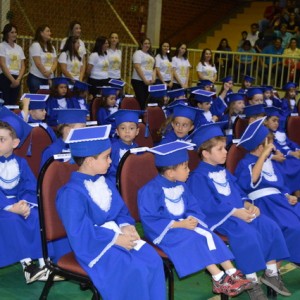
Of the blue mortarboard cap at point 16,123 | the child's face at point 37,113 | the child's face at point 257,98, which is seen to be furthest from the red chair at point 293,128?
the blue mortarboard cap at point 16,123

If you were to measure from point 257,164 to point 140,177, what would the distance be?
947 mm

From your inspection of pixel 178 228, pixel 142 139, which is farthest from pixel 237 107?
pixel 178 228

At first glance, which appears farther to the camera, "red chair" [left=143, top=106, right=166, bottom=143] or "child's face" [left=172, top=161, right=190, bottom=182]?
"red chair" [left=143, top=106, right=166, bottom=143]

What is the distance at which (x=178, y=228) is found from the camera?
375 cm

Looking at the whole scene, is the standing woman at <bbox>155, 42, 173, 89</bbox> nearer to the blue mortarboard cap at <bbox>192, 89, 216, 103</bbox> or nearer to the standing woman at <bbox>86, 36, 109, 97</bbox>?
the standing woman at <bbox>86, 36, 109, 97</bbox>

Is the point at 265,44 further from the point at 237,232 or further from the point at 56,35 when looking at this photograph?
the point at 237,232

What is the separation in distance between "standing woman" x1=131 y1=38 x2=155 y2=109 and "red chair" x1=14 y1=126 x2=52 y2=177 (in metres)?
4.83

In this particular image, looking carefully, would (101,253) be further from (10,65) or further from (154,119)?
(10,65)

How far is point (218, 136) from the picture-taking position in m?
4.30

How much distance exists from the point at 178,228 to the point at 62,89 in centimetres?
392

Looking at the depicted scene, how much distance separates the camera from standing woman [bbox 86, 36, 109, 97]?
9.27m

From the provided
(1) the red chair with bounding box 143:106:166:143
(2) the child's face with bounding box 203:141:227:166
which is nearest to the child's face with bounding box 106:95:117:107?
(1) the red chair with bounding box 143:106:166:143

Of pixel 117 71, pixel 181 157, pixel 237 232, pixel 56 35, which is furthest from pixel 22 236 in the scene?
pixel 56 35

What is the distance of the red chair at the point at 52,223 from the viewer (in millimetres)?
3375
